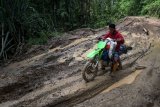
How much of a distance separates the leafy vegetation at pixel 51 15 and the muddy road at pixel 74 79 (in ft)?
4.37

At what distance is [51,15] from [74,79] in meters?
10.2

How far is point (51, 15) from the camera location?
19.4 meters

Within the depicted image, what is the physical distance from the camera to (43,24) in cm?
1706

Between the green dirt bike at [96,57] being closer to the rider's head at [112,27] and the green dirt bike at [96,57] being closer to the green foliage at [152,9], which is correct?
the rider's head at [112,27]

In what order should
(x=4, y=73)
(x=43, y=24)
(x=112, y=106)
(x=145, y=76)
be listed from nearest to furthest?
(x=112, y=106), (x=145, y=76), (x=4, y=73), (x=43, y=24)

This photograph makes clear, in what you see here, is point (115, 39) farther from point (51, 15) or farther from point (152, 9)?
point (152, 9)

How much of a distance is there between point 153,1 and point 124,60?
12.1 metres

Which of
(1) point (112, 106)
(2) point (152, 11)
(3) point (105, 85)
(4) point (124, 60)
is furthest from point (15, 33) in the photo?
(2) point (152, 11)

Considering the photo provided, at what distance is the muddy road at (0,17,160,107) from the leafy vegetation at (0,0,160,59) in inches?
52.4

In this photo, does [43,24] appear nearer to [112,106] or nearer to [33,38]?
[33,38]

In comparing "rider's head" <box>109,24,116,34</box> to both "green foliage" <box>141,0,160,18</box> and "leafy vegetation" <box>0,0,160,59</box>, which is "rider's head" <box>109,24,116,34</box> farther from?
"green foliage" <box>141,0,160,18</box>

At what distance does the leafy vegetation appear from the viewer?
13945 mm

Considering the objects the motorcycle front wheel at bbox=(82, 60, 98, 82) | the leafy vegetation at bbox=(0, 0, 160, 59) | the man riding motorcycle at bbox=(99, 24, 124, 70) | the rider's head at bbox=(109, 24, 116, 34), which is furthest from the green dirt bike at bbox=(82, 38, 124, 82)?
the leafy vegetation at bbox=(0, 0, 160, 59)

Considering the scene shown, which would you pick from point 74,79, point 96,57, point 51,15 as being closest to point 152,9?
point 51,15
